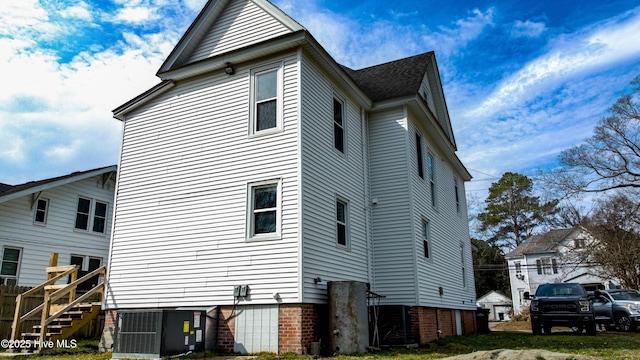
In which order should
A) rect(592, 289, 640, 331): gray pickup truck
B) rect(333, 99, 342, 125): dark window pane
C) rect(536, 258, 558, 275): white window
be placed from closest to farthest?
1. rect(333, 99, 342, 125): dark window pane
2. rect(592, 289, 640, 331): gray pickup truck
3. rect(536, 258, 558, 275): white window

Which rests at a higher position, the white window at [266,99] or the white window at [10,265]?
the white window at [266,99]

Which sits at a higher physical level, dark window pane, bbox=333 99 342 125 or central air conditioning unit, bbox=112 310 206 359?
dark window pane, bbox=333 99 342 125

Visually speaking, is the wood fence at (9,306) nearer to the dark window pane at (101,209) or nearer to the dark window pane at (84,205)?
the dark window pane at (84,205)

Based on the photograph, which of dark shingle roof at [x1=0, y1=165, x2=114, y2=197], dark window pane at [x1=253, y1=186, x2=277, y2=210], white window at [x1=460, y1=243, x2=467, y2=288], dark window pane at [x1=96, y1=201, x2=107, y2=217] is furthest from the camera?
dark window pane at [x1=96, y1=201, x2=107, y2=217]

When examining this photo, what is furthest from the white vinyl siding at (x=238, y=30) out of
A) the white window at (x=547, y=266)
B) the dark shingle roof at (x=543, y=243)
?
the white window at (x=547, y=266)

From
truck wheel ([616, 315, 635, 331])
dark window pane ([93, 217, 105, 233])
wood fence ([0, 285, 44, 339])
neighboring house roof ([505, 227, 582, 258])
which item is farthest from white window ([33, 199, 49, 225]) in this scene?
neighboring house roof ([505, 227, 582, 258])

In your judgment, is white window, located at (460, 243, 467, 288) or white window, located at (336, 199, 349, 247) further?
white window, located at (460, 243, 467, 288)

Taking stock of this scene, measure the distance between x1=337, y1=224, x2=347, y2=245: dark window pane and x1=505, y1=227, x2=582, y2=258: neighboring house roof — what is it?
37.2 metres

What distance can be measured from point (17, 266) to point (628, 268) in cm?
3376

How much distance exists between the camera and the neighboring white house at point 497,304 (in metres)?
50.2

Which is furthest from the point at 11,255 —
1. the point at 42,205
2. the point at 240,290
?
the point at 240,290

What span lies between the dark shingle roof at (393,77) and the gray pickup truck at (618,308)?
1331cm

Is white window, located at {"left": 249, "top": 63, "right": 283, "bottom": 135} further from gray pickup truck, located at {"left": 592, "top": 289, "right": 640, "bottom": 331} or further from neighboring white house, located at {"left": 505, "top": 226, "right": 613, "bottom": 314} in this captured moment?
neighboring white house, located at {"left": 505, "top": 226, "right": 613, "bottom": 314}

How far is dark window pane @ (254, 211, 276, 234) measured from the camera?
11.4 m
